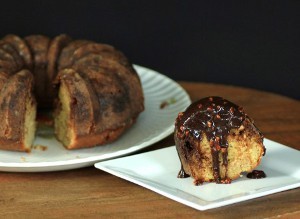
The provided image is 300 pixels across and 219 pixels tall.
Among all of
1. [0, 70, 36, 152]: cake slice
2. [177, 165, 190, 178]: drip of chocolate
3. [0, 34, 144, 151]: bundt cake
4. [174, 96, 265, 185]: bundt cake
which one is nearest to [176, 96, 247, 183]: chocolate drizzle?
[174, 96, 265, 185]: bundt cake

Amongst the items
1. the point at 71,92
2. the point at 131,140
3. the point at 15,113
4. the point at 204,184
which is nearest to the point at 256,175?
the point at 204,184

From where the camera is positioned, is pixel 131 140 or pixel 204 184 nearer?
pixel 204 184

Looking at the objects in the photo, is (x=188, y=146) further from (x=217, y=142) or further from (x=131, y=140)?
(x=131, y=140)

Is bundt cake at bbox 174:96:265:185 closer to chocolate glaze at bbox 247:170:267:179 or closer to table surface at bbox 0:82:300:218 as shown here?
chocolate glaze at bbox 247:170:267:179

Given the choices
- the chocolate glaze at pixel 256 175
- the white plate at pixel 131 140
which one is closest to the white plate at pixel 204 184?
the chocolate glaze at pixel 256 175

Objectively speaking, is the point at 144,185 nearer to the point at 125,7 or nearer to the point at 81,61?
the point at 81,61

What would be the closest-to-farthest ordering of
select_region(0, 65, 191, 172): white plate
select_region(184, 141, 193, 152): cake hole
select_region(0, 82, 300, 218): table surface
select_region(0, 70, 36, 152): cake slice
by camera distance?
select_region(0, 82, 300, 218): table surface
select_region(184, 141, 193, 152): cake hole
select_region(0, 65, 191, 172): white plate
select_region(0, 70, 36, 152): cake slice
